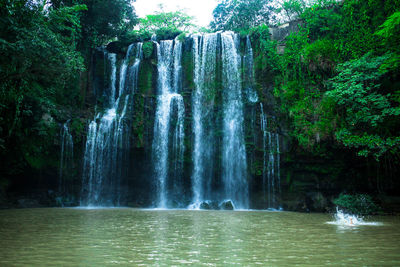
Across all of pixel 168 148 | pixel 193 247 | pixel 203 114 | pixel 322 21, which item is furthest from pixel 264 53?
pixel 193 247

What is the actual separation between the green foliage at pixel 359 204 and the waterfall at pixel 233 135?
527cm

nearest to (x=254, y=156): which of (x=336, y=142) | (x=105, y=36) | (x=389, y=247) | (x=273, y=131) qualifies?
(x=273, y=131)

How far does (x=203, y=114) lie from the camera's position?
18.7 metres

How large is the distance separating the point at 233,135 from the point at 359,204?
739 cm

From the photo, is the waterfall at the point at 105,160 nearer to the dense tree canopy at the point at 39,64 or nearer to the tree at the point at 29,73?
the dense tree canopy at the point at 39,64

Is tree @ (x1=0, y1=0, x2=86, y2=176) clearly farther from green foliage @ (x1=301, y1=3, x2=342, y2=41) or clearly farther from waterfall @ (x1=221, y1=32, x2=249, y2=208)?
green foliage @ (x1=301, y1=3, x2=342, y2=41)

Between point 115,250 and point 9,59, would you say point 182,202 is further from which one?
point 115,250

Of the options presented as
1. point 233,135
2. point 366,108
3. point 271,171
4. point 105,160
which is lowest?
point 271,171

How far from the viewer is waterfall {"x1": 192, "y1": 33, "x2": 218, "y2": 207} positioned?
Answer: 17.7 meters

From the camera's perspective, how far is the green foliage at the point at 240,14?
29.5m

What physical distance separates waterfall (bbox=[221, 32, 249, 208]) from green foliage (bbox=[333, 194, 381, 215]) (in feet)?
17.3

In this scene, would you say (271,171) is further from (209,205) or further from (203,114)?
(203,114)

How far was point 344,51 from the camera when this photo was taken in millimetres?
15664

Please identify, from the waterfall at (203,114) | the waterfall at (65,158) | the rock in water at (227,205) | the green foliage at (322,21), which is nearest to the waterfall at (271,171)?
the rock in water at (227,205)
